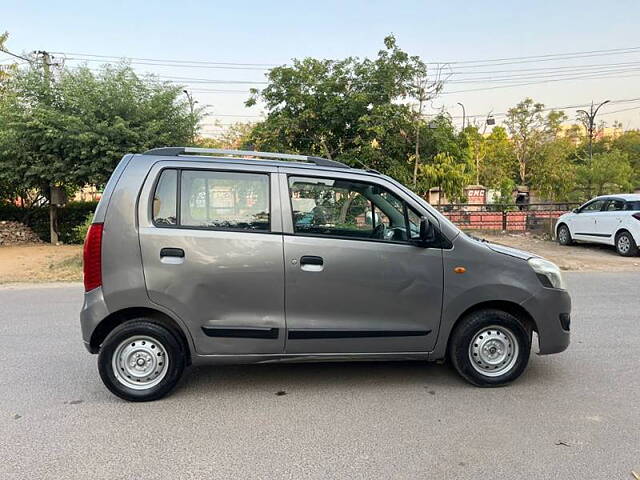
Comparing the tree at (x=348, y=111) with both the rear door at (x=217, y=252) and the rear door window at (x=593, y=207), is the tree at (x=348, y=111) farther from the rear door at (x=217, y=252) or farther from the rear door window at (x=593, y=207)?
the rear door at (x=217, y=252)

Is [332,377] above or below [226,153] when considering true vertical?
below

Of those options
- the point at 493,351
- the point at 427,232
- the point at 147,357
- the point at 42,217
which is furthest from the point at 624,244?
the point at 42,217

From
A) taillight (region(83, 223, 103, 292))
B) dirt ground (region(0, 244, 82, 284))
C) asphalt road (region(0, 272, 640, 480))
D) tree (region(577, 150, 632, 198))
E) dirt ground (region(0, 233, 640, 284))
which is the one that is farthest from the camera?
tree (region(577, 150, 632, 198))

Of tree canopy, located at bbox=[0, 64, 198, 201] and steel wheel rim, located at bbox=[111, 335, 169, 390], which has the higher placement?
tree canopy, located at bbox=[0, 64, 198, 201]

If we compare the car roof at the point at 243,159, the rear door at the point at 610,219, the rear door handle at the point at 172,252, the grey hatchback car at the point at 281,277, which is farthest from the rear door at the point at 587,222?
the rear door handle at the point at 172,252

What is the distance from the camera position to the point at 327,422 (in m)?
3.43

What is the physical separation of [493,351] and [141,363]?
290 cm

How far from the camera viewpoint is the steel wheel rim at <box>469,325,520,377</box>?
396 centimetres

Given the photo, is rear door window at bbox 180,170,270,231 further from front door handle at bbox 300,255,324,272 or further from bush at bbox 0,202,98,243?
bush at bbox 0,202,98,243

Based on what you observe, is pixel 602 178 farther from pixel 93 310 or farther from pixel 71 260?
pixel 93 310

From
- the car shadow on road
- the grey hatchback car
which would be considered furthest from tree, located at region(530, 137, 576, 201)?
the grey hatchback car

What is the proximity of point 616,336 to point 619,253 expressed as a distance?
8.23 meters

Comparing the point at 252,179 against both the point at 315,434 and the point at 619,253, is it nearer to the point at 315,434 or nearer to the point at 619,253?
the point at 315,434

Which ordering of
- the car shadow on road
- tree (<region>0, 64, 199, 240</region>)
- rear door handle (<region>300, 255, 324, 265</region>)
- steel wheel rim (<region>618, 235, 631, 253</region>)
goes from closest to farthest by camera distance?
rear door handle (<region>300, 255, 324, 265</region>) → the car shadow on road → steel wheel rim (<region>618, 235, 631, 253</region>) → tree (<region>0, 64, 199, 240</region>)
